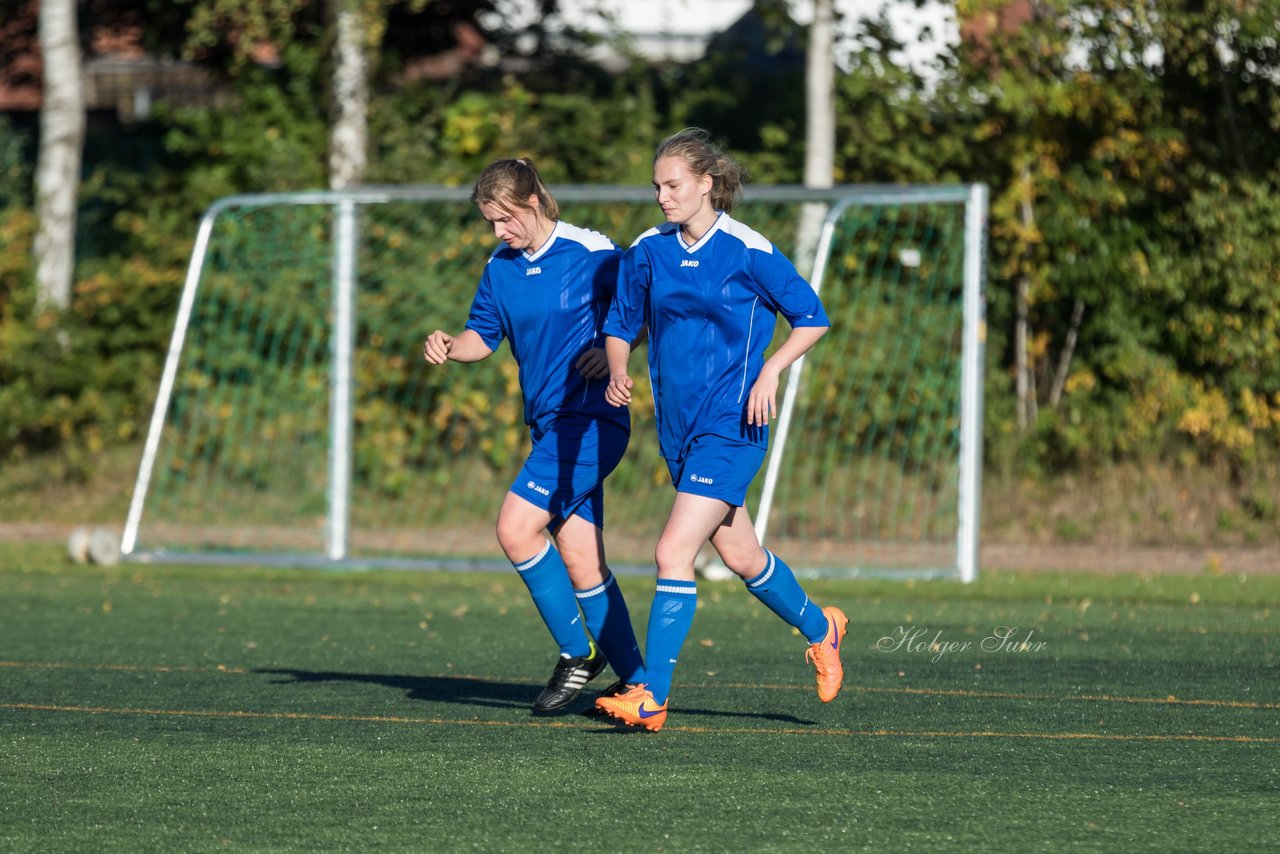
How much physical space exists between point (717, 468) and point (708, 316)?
42 cm

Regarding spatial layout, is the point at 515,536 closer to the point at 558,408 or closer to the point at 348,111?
the point at 558,408

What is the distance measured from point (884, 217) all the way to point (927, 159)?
1.01 meters

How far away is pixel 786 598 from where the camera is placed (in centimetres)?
527

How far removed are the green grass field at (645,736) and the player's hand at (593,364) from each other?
1.02m

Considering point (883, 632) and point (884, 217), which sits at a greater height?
point (884, 217)

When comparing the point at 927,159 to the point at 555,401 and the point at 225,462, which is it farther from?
the point at 555,401

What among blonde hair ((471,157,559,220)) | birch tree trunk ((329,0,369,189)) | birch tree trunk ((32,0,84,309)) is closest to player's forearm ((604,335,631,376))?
blonde hair ((471,157,559,220))

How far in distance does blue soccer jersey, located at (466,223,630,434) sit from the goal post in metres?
5.58

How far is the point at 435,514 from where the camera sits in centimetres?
1267

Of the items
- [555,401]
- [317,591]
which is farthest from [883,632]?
[317,591]

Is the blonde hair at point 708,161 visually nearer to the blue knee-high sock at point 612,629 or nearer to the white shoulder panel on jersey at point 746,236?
the white shoulder panel on jersey at point 746,236

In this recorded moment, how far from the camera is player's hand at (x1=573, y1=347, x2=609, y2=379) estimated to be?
5324 mm

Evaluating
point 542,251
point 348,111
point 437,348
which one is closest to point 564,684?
point 437,348

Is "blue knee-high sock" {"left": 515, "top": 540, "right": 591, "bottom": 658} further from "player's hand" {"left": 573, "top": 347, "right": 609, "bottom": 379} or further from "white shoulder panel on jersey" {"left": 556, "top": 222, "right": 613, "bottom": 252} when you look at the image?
"white shoulder panel on jersey" {"left": 556, "top": 222, "right": 613, "bottom": 252}
